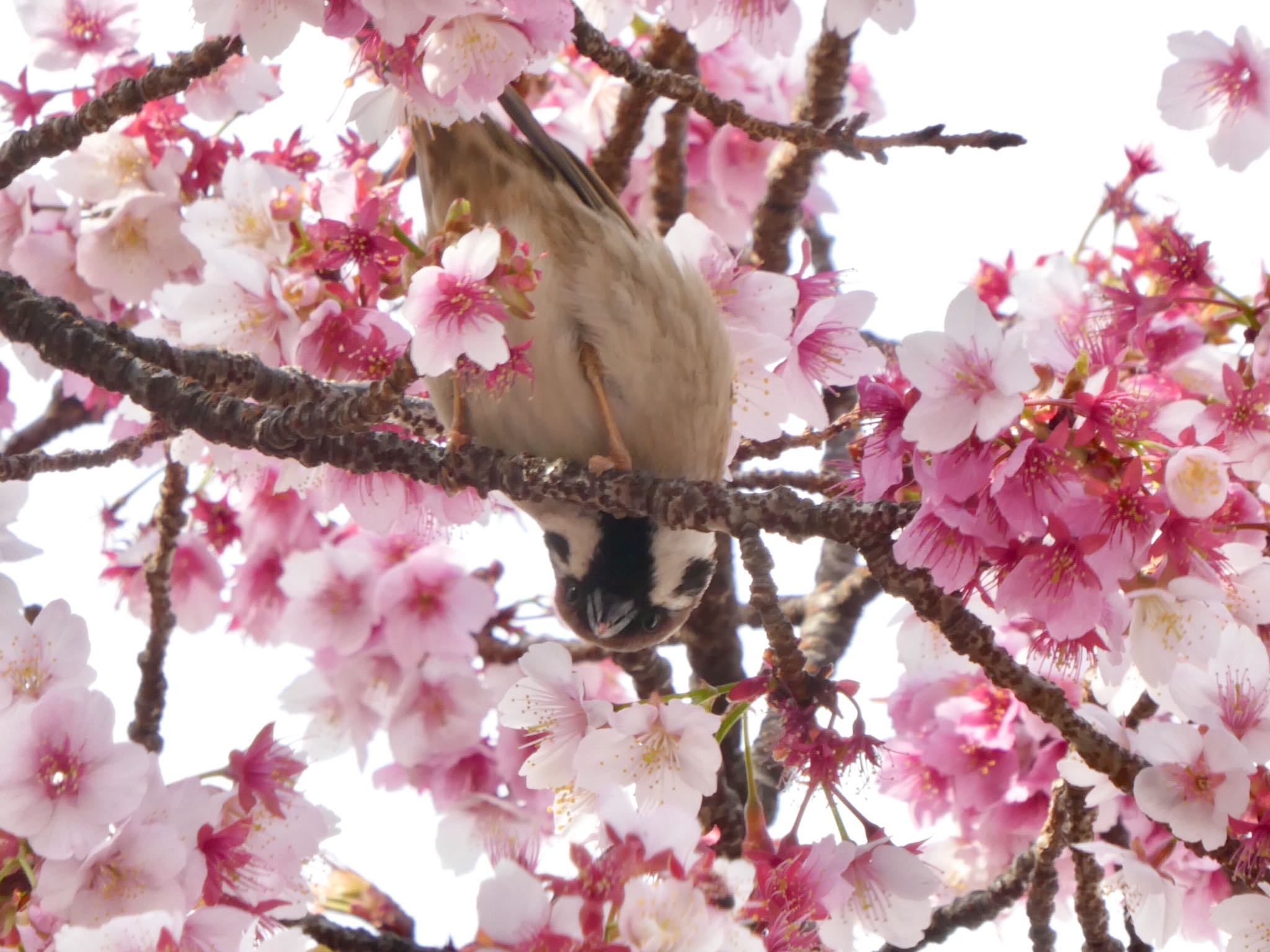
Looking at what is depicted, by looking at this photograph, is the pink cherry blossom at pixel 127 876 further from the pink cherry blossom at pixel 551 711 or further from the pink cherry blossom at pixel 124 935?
the pink cherry blossom at pixel 551 711

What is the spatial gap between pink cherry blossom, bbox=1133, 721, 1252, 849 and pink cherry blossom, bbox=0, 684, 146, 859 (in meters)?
1.40

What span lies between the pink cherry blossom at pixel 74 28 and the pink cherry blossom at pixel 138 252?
0.41m

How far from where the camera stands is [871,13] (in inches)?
86.6

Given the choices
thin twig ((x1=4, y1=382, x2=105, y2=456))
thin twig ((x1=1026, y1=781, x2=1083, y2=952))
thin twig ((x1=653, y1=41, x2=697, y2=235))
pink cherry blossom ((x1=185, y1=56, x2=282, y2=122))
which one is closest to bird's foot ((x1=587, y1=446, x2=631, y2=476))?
thin twig ((x1=1026, y1=781, x2=1083, y2=952))

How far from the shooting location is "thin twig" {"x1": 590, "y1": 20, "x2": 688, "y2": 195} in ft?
11.0

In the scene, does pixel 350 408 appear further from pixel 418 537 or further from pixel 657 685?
pixel 657 685

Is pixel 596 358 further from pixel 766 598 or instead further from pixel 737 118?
pixel 766 598

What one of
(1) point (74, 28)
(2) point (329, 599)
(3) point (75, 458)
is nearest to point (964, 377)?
(3) point (75, 458)

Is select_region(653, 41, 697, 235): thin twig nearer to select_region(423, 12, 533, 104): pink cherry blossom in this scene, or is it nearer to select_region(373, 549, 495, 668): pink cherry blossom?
select_region(373, 549, 495, 668): pink cherry blossom

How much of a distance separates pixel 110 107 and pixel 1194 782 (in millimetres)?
1878

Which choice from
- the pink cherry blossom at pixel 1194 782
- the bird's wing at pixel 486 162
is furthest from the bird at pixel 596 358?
the pink cherry blossom at pixel 1194 782

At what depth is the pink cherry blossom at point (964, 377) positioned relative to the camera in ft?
5.07

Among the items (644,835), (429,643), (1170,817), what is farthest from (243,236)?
(1170,817)

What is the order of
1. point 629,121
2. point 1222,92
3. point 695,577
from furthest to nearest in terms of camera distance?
1. point 629,121
2. point 695,577
3. point 1222,92
